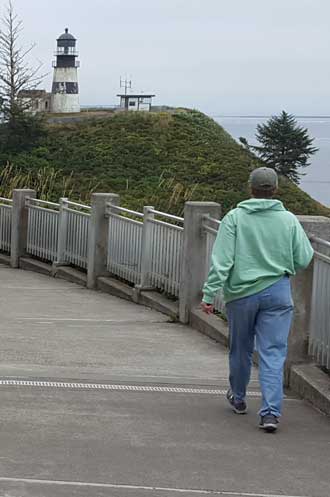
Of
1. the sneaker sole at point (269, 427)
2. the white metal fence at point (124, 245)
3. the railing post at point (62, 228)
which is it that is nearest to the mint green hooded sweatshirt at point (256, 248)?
the sneaker sole at point (269, 427)

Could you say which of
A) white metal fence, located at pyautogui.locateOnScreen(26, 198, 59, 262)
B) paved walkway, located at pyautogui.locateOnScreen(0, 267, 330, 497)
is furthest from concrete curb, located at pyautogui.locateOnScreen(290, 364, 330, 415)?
white metal fence, located at pyautogui.locateOnScreen(26, 198, 59, 262)

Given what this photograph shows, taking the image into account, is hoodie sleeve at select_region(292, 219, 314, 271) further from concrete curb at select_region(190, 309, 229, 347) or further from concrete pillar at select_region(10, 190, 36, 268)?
concrete pillar at select_region(10, 190, 36, 268)

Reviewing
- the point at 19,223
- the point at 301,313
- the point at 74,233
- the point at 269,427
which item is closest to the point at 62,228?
the point at 74,233

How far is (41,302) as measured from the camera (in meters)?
13.5

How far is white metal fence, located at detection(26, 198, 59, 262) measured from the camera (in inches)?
680

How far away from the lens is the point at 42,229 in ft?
58.4

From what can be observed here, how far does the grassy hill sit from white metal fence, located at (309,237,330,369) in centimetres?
5277

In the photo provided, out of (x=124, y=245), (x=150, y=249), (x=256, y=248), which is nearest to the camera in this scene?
(x=256, y=248)

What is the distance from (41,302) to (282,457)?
314 inches

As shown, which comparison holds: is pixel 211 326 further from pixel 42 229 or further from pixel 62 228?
pixel 42 229

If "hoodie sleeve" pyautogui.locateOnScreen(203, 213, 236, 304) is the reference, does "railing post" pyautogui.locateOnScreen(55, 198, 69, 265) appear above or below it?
below

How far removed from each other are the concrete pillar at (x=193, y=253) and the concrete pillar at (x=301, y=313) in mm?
2963

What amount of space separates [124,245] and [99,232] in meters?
1.03

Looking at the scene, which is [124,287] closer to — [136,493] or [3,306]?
[3,306]
